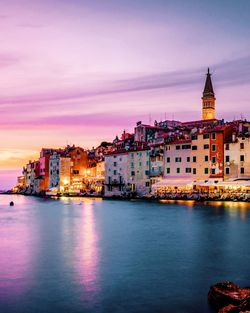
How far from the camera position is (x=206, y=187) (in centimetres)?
5738

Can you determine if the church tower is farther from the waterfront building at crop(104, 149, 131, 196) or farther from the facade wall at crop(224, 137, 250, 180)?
the facade wall at crop(224, 137, 250, 180)

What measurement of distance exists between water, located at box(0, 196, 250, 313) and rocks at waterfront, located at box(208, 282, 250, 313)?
13.0 inches

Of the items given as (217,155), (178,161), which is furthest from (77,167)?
(217,155)

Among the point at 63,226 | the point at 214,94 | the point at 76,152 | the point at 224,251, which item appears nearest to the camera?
the point at 224,251

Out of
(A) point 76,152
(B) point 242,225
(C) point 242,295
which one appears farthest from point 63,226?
(A) point 76,152

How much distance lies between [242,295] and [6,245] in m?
15.3

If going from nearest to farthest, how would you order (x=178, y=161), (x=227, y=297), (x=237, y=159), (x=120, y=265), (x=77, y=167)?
(x=227, y=297), (x=120, y=265), (x=237, y=159), (x=178, y=161), (x=77, y=167)

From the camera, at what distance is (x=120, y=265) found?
1809 cm

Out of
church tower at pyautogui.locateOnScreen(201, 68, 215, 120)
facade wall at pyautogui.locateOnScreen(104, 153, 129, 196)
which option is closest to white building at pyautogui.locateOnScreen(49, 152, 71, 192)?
facade wall at pyautogui.locateOnScreen(104, 153, 129, 196)

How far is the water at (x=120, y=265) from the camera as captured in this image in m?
13.1

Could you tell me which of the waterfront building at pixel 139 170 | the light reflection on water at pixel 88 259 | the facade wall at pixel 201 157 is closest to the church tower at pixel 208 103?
the waterfront building at pixel 139 170

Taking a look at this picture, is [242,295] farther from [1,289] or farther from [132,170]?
[132,170]

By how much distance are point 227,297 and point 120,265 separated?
22.5ft

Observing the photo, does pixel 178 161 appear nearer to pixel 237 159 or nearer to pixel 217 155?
pixel 217 155
